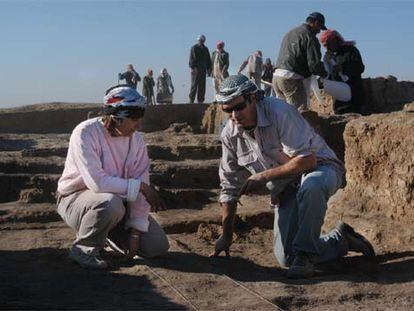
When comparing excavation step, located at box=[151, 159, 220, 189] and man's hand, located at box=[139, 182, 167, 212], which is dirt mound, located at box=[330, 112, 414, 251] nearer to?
man's hand, located at box=[139, 182, 167, 212]

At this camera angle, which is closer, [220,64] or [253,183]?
[253,183]

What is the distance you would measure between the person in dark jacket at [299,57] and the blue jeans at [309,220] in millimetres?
3430

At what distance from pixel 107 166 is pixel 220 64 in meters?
10.8

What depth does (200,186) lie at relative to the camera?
755cm

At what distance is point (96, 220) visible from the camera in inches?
164

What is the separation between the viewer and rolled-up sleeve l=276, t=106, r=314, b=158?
4.11 meters

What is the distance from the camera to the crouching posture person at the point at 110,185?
13.7 ft

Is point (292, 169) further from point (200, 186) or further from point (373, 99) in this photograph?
Answer: point (373, 99)

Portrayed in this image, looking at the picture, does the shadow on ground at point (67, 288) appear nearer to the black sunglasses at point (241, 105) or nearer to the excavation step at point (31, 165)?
the black sunglasses at point (241, 105)

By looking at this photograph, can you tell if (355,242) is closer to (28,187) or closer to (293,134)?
(293,134)

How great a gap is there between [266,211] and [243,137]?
2015mm

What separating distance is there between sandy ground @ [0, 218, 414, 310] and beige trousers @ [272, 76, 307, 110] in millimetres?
3262

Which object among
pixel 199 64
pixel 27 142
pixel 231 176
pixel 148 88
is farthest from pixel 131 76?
pixel 231 176

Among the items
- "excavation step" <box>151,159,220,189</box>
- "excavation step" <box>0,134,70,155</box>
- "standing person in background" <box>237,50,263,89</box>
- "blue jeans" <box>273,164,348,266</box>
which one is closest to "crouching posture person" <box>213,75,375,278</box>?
"blue jeans" <box>273,164,348,266</box>
